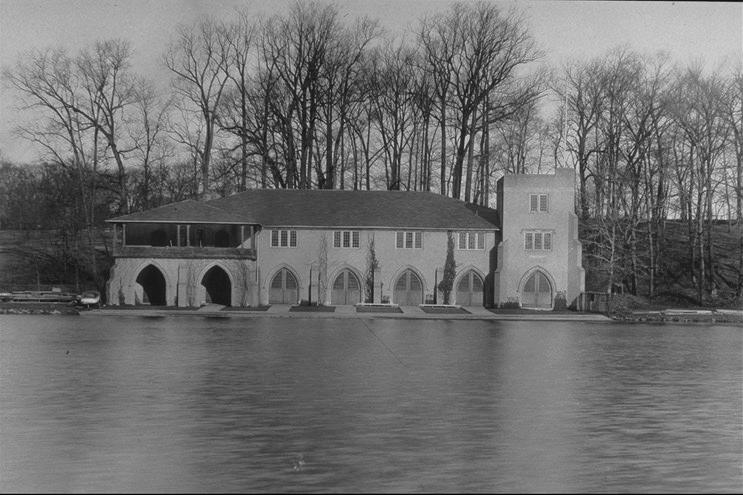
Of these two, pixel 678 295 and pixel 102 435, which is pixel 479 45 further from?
pixel 102 435

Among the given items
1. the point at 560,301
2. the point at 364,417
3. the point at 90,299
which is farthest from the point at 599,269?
the point at 364,417

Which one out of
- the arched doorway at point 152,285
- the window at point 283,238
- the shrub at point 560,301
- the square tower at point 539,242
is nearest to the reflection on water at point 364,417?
the arched doorway at point 152,285

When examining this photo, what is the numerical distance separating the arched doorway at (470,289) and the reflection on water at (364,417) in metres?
25.8

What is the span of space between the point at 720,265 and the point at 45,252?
56058 mm

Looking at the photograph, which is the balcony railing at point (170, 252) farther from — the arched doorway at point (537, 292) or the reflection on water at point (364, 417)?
the reflection on water at point (364, 417)

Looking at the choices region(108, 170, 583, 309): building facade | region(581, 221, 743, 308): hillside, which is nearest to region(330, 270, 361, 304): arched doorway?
region(108, 170, 583, 309): building facade

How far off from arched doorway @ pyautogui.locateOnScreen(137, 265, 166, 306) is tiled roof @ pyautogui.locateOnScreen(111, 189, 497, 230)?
4023 millimetres

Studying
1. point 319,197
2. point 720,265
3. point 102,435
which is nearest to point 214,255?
point 319,197

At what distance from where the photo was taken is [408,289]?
2517 inches

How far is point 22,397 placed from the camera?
863 inches

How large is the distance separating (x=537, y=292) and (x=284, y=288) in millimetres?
17188

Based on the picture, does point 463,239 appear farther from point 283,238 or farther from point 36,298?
point 36,298

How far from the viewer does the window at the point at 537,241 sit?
208ft

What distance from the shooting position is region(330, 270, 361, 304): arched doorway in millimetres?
63594
